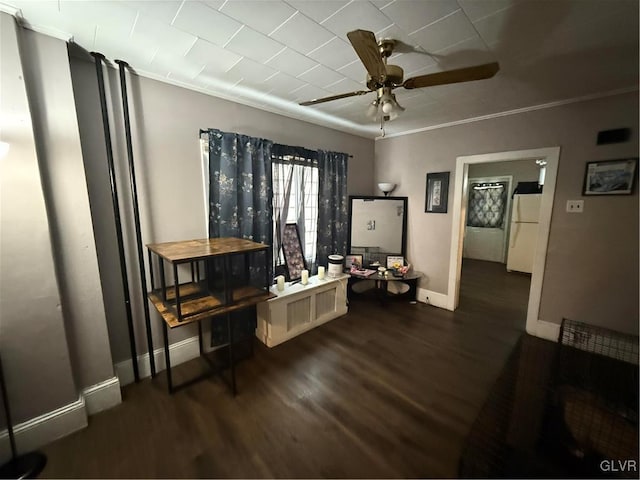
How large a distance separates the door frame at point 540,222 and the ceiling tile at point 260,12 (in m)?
2.58

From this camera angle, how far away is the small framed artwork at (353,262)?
341 cm

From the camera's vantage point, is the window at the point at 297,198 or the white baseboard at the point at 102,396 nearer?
the white baseboard at the point at 102,396

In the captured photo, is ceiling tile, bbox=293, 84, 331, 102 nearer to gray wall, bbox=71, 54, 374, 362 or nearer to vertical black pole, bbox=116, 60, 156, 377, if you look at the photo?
gray wall, bbox=71, 54, 374, 362

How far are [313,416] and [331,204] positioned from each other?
2.27 metres

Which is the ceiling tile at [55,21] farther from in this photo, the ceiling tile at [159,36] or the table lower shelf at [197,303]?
the table lower shelf at [197,303]

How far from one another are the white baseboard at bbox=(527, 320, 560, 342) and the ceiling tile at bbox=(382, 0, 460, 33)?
298cm

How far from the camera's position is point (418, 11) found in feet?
3.93

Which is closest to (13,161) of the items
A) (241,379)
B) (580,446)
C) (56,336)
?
(56,336)

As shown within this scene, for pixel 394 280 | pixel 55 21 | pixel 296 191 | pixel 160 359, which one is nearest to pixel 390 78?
pixel 296 191

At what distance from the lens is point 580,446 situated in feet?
4.26

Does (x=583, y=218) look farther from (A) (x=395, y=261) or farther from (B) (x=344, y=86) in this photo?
(B) (x=344, y=86)

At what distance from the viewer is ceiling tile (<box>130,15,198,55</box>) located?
131cm

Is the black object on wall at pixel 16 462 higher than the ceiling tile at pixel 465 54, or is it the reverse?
the ceiling tile at pixel 465 54

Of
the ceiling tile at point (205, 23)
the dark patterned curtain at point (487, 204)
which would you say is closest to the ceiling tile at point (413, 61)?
the ceiling tile at point (205, 23)
